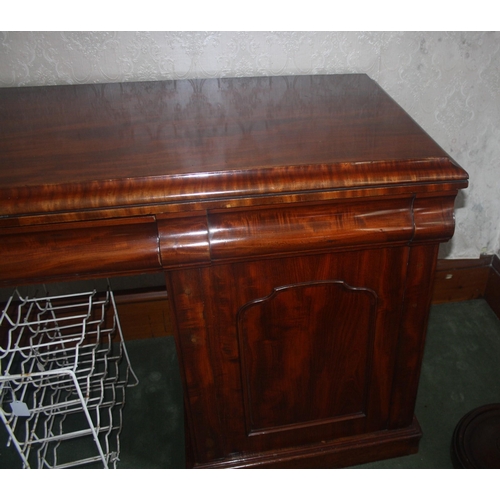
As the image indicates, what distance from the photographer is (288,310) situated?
30.0 inches

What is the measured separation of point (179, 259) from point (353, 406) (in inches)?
19.9

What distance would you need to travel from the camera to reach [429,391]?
1184mm

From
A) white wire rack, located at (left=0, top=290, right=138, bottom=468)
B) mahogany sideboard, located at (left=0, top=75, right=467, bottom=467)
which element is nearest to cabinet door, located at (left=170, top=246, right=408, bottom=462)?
mahogany sideboard, located at (left=0, top=75, right=467, bottom=467)

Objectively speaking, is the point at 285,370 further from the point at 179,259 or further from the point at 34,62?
the point at 34,62

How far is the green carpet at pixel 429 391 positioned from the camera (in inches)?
41.4

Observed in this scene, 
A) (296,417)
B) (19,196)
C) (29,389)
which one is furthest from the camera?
(29,389)

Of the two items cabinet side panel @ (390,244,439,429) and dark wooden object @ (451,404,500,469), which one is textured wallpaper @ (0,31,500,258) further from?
Result: dark wooden object @ (451,404,500,469)

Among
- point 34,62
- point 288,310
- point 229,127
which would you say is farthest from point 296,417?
point 34,62

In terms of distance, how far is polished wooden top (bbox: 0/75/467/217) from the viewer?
61 centimetres

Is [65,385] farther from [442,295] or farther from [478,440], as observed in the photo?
[442,295]

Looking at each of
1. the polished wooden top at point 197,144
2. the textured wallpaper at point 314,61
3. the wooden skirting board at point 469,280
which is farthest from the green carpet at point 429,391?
the polished wooden top at point 197,144

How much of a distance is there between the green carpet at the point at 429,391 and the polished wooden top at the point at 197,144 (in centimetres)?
70

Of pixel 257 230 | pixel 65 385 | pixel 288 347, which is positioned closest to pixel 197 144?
pixel 257 230

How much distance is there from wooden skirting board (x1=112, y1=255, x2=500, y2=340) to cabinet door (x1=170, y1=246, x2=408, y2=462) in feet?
1.54
